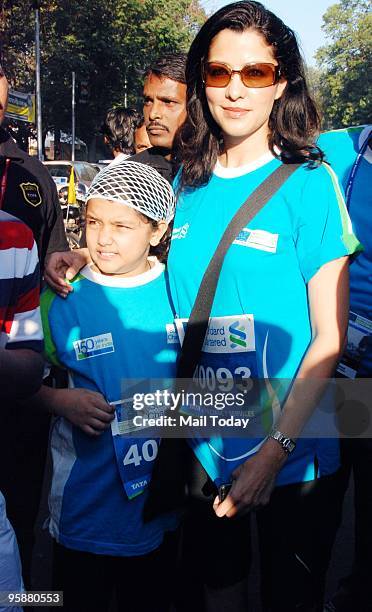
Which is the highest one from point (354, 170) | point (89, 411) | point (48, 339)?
point (354, 170)

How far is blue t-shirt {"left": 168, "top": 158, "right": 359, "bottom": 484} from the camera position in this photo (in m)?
1.77

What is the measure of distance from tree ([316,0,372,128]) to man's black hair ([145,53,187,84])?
48.5 m

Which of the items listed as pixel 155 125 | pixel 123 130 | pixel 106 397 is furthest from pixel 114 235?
pixel 123 130

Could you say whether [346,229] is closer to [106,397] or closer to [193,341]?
[193,341]

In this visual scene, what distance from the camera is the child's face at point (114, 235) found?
203cm

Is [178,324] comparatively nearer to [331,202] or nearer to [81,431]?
[81,431]

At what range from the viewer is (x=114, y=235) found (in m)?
2.04

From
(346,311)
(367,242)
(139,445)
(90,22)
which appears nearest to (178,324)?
(139,445)

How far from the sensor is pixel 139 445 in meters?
2.03

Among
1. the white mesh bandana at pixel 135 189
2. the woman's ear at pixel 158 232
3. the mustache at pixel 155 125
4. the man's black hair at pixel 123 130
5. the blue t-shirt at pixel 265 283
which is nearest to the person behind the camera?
the blue t-shirt at pixel 265 283

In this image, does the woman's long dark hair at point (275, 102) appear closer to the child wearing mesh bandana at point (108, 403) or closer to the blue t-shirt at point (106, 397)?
the child wearing mesh bandana at point (108, 403)

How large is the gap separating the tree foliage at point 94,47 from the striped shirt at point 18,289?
3242 cm

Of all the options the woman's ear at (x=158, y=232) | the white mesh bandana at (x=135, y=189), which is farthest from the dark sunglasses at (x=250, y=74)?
the woman's ear at (x=158, y=232)

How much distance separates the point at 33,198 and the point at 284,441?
5.22 feet
